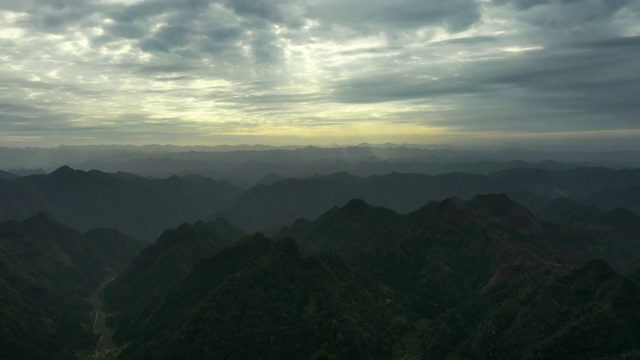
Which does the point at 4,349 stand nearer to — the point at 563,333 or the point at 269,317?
the point at 269,317

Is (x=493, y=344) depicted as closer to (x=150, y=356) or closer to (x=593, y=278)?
(x=593, y=278)

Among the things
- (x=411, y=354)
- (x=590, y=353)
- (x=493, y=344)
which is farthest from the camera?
(x=411, y=354)

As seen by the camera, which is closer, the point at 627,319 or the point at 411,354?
the point at 627,319

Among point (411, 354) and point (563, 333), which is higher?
point (563, 333)

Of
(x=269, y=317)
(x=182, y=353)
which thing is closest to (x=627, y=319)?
(x=269, y=317)

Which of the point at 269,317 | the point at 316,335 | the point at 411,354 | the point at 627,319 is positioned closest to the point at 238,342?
the point at 269,317

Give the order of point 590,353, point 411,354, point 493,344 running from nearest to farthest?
point 590,353, point 493,344, point 411,354

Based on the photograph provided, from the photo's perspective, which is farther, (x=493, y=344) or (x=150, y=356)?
(x=150, y=356)

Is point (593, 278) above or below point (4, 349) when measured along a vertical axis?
above

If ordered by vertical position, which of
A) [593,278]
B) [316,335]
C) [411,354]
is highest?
[593,278]
